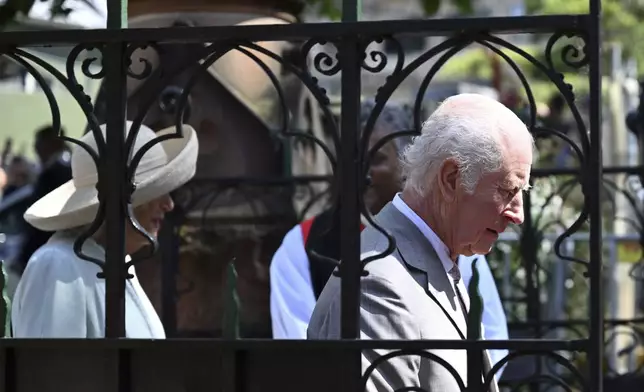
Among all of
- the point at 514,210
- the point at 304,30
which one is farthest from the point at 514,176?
the point at 304,30

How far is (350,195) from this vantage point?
2.66 meters

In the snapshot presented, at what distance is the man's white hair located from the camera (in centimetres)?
296

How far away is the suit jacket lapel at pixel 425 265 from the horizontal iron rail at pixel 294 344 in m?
0.41

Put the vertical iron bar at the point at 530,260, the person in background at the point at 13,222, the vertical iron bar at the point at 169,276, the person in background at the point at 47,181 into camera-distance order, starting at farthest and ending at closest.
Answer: the person in background at the point at 13,222 < the person in background at the point at 47,181 < the vertical iron bar at the point at 530,260 < the vertical iron bar at the point at 169,276

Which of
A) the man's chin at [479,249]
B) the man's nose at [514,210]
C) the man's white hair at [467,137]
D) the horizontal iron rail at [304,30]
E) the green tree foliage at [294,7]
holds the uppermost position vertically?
the green tree foliage at [294,7]

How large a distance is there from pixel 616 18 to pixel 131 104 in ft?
61.8

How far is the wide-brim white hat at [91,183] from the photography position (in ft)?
12.6

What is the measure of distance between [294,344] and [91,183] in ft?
4.86

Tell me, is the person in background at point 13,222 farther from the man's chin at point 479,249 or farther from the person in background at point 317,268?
the man's chin at point 479,249

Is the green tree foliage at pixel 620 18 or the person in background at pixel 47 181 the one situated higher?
the green tree foliage at pixel 620 18

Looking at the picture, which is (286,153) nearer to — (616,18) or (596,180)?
(596,180)

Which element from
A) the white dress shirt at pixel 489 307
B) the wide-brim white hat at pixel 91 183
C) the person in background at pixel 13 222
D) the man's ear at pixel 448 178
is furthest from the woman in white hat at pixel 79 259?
the person in background at pixel 13 222

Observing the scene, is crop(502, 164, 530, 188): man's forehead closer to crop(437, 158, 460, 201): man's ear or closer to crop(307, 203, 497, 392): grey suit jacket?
crop(437, 158, 460, 201): man's ear

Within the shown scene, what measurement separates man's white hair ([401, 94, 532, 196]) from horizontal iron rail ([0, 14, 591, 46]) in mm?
342
